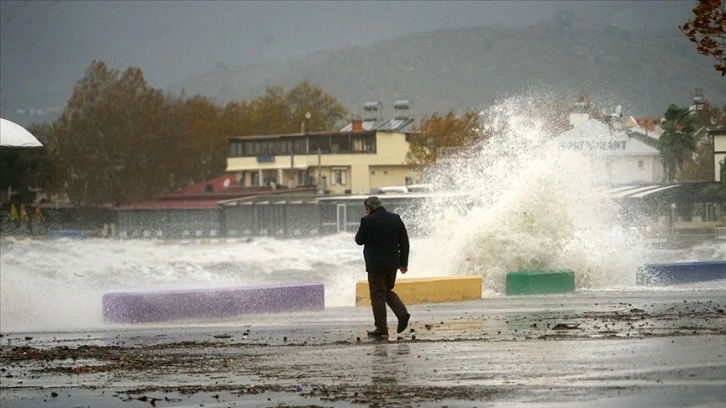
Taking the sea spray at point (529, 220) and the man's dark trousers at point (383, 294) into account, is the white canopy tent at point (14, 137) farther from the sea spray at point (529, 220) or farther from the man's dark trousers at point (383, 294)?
the sea spray at point (529, 220)

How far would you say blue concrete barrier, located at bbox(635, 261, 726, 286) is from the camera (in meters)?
31.1

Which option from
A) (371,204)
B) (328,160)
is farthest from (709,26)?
(328,160)

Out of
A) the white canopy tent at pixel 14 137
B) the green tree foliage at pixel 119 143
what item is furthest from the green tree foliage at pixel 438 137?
the white canopy tent at pixel 14 137

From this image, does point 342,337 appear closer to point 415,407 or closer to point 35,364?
point 35,364

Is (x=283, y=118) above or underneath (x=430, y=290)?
above

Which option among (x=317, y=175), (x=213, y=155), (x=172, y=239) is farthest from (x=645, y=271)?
(x=213, y=155)

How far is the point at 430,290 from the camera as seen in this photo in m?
26.6

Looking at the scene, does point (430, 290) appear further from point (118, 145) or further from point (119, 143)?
point (119, 143)

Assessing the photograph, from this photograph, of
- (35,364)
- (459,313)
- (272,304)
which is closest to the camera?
(35,364)

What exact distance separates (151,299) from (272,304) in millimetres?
2271

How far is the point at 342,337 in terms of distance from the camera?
18625 mm

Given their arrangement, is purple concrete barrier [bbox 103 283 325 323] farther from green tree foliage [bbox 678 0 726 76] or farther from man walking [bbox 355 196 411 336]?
green tree foliage [bbox 678 0 726 76]

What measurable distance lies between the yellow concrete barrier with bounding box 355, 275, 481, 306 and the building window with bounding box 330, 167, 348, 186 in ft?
363

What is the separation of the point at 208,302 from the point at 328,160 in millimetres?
115824
